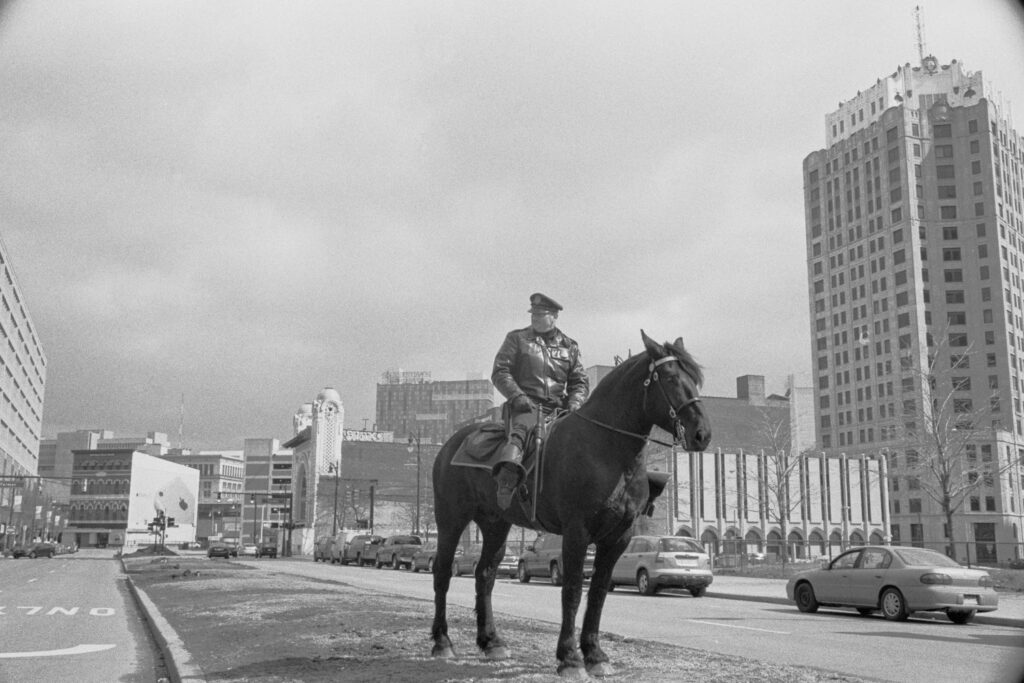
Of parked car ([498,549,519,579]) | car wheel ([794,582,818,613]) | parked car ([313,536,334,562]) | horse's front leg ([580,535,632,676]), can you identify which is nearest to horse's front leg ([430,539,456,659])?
horse's front leg ([580,535,632,676])

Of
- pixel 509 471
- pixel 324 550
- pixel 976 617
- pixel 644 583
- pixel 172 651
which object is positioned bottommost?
pixel 324 550

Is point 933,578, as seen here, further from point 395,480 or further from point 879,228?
point 879,228

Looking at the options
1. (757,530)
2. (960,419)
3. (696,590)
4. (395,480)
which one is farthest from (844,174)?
(696,590)

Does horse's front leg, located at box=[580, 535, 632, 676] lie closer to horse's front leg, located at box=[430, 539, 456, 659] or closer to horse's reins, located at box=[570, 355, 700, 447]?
horse's reins, located at box=[570, 355, 700, 447]

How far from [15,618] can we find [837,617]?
635 inches

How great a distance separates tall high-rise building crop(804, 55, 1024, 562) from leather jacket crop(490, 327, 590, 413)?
370 feet

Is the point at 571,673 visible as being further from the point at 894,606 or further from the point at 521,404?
the point at 894,606

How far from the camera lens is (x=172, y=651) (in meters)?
10.2

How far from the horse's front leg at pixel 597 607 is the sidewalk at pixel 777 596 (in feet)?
40.2

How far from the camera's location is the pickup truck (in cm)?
4900

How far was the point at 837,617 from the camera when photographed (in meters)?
18.7

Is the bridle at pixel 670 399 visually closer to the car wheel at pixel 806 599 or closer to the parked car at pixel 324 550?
the car wheel at pixel 806 599

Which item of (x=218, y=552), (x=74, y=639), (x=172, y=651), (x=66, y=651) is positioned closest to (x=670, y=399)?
(x=172, y=651)

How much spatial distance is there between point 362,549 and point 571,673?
5191 cm
